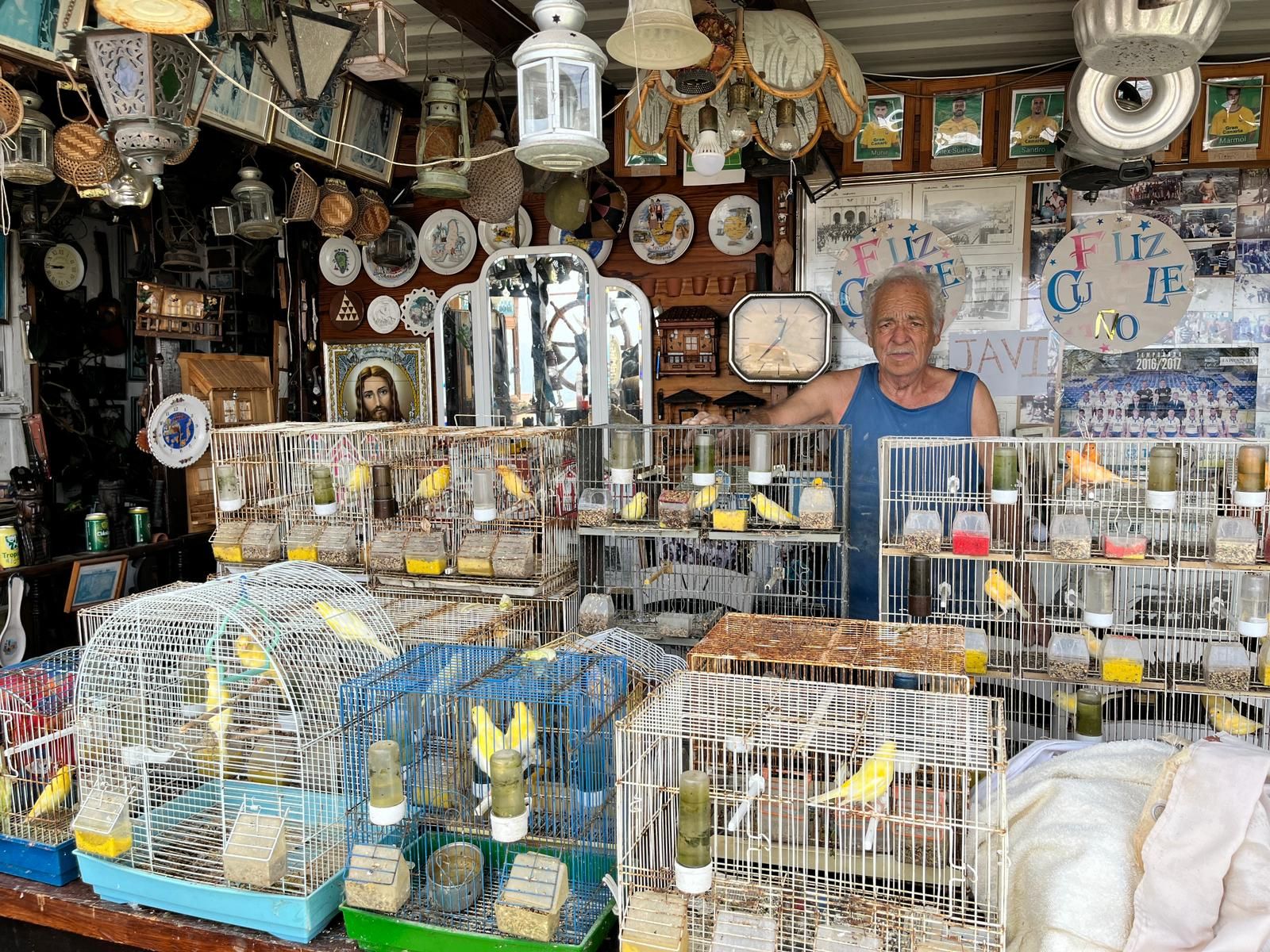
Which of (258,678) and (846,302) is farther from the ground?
Result: (846,302)

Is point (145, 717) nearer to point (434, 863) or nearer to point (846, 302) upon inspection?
point (434, 863)

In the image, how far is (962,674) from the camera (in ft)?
8.82

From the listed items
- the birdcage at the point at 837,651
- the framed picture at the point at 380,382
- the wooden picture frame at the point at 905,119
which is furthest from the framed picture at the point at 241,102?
the birdcage at the point at 837,651

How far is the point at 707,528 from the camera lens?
14.0ft

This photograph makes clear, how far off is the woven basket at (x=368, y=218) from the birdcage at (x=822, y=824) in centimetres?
477

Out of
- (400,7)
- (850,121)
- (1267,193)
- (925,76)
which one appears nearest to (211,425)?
(400,7)

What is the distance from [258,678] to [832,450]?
2758 millimetres

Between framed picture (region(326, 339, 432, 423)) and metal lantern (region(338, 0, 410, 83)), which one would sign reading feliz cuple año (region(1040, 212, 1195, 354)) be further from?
framed picture (region(326, 339, 432, 423))

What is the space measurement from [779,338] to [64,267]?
526 cm

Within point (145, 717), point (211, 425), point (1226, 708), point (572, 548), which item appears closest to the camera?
point (145, 717)

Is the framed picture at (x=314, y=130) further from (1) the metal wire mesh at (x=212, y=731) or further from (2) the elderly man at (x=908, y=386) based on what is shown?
(1) the metal wire mesh at (x=212, y=731)

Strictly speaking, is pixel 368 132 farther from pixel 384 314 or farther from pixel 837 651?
pixel 837 651

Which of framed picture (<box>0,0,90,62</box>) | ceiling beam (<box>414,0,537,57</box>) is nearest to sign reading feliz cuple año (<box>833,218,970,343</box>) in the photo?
ceiling beam (<box>414,0,537,57</box>)

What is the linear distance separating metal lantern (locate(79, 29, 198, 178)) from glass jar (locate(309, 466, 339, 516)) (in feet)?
6.22
